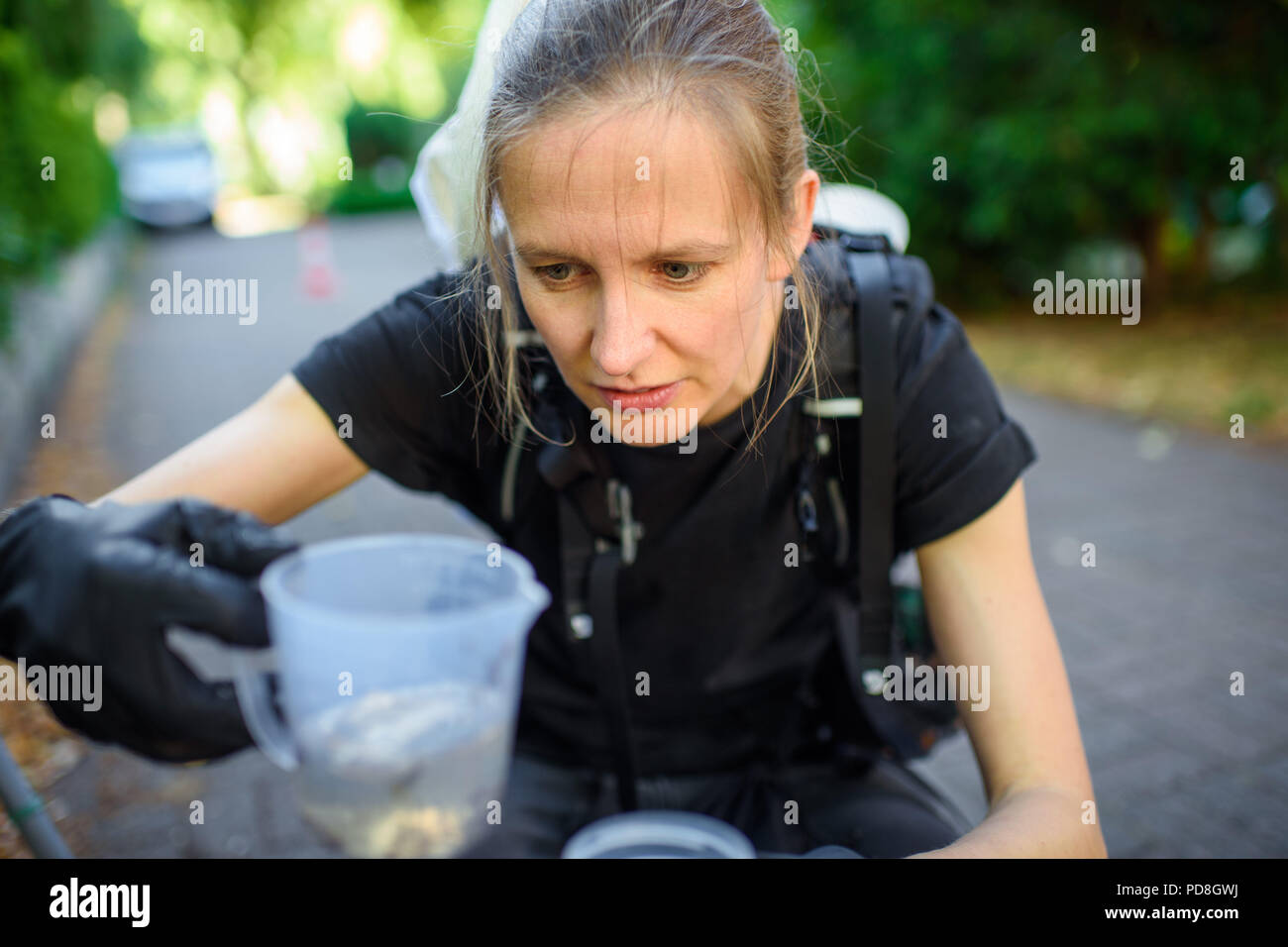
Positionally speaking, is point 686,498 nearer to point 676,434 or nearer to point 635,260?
point 676,434

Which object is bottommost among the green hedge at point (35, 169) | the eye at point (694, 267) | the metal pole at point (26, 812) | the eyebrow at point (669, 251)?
the metal pole at point (26, 812)

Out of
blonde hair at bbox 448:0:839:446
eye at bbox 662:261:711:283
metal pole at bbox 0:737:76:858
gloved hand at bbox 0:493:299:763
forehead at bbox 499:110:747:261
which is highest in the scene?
blonde hair at bbox 448:0:839:446

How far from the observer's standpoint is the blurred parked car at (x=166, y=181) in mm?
19422

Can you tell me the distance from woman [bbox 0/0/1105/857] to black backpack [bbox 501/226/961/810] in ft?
0.10

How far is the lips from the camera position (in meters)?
1.29

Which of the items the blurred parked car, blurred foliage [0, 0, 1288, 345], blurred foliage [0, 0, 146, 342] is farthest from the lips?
the blurred parked car

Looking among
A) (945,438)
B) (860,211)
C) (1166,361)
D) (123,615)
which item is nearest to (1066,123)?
(1166,361)

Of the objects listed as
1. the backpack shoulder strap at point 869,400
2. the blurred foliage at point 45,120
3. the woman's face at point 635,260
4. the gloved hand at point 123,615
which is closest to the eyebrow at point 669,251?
the woman's face at point 635,260

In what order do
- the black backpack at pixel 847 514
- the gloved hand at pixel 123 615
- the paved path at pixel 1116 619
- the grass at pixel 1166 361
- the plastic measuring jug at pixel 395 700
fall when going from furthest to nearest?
the grass at pixel 1166 361
the paved path at pixel 1116 619
the plastic measuring jug at pixel 395 700
the black backpack at pixel 847 514
the gloved hand at pixel 123 615

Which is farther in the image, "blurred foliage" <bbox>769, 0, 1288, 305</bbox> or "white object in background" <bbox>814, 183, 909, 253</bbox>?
"blurred foliage" <bbox>769, 0, 1288, 305</bbox>

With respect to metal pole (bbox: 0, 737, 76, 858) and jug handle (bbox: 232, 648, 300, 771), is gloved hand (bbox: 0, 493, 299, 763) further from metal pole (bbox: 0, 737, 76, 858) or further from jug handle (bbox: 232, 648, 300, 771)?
jug handle (bbox: 232, 648, 300, 771)

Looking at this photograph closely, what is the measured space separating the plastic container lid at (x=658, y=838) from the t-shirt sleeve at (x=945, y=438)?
0.52 meters

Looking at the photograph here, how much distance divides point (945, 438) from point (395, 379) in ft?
2.62

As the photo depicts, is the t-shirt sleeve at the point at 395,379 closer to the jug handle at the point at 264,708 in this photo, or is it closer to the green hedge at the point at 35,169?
the jug handle at the point at 264,708
